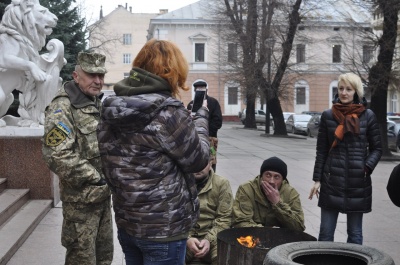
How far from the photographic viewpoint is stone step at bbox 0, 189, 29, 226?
6520mm

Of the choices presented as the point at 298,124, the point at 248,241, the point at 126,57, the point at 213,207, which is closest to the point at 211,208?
the point at 213,207

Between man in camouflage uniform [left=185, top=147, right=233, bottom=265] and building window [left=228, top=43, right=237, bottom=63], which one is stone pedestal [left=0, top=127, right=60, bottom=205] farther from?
building window [left=228, top=43, right=237, bottom=63]

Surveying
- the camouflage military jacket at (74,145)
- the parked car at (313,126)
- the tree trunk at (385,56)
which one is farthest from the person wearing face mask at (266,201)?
the parked car at (313,126)

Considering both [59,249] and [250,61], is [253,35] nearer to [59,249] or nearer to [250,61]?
[250,61]

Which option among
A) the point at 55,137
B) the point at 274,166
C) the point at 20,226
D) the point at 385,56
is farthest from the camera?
the point at 385,56

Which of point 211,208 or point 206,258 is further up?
point 211,208

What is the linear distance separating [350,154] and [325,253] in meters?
A: 1.96

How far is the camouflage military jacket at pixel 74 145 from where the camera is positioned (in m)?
3.81

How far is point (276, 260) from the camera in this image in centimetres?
300

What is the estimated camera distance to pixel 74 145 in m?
3.96

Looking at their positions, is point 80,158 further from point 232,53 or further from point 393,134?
point 232,53

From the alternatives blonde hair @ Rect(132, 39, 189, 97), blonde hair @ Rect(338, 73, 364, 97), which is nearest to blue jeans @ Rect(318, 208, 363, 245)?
blonde hair @ Rect(338, 73, 364, 97)

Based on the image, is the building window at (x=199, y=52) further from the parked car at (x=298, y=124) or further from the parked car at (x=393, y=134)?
the parked car at (x=393, y=134)

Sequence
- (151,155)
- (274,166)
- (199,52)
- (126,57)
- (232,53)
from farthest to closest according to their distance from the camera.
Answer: (126,57)
(199,52)
(232,53)
(274,166)
(151,155)
